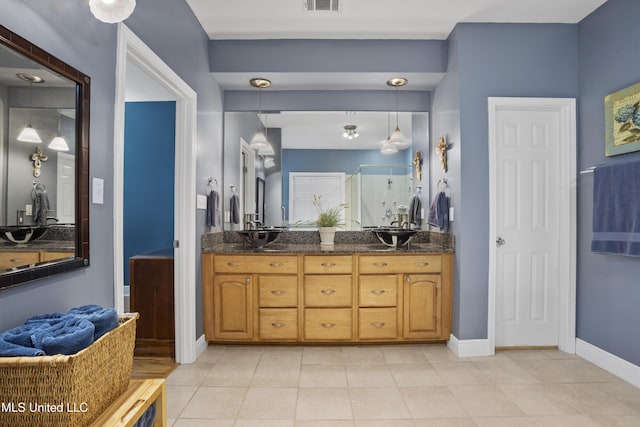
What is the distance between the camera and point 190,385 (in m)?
2.37

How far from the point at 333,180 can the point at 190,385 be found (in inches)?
83.9

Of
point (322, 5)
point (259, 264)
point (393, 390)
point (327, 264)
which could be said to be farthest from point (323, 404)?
point (322, 5)

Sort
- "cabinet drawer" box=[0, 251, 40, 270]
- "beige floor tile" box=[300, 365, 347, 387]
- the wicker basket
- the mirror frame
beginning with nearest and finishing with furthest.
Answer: the wicker basket
"cabinet drawer" box=[0, 251, 40, 270]
the mirror frame
"beige floor tile" box=[300, 365, 347, 387]

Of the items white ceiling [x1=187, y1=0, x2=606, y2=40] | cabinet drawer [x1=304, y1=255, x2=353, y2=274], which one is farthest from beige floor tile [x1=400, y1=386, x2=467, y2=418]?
white ceiling [x1=187, y1=0, x2=606, y2=40]

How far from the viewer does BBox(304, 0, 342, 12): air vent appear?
2602mm

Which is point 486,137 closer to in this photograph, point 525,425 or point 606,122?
point 606,122

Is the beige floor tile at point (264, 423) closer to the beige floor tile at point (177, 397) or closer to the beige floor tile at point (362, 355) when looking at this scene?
the beige floor tile at point (177, 397)

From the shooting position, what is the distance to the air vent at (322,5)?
260 centimetres

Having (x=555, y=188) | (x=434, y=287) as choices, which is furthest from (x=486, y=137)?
(x=434, y=287)

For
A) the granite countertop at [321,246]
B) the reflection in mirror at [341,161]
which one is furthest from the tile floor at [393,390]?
the reflection in mirror at [341,161]

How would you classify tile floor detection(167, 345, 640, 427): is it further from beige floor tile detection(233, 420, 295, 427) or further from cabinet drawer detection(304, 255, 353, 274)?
cabinet drawer detection(304, 255, 353, 274)

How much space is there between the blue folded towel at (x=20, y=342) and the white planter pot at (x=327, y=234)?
244cm

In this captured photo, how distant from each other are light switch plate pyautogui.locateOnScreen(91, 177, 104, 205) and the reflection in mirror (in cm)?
192

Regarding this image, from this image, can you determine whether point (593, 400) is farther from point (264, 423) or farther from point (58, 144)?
point (58, 144)
